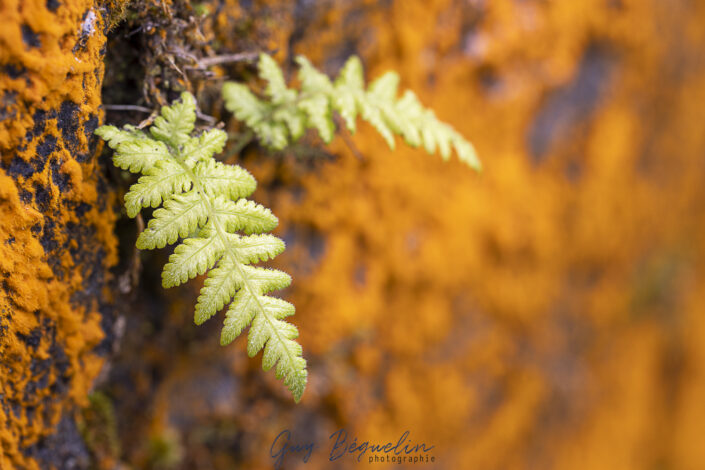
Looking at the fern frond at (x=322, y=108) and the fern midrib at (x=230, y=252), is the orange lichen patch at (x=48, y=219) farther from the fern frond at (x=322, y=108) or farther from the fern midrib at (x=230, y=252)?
the fern frond at (x=322, y=108)

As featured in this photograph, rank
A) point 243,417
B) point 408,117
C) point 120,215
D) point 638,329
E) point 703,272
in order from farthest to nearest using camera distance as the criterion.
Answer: point 703,272 → point 638,329 → point 243,417 → point 408,117 → point 120,215

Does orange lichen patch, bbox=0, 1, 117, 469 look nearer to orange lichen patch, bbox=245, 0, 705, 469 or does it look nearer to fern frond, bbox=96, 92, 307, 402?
fern frond, bbox=96, 92, 307, 402

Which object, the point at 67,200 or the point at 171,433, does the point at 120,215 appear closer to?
the point at 67,200

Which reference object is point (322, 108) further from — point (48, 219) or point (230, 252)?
point (48, 219)

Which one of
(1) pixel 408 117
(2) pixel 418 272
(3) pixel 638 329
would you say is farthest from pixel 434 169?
(3) pixel 638 329

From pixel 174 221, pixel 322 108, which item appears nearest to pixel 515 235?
pixel 322 108

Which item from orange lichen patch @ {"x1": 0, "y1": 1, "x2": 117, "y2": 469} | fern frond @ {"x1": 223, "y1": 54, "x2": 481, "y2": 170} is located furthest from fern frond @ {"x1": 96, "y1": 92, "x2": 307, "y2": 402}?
fern frond @ {"x1": 223, "y1": 54, "x2": 481, "y2": 170}
